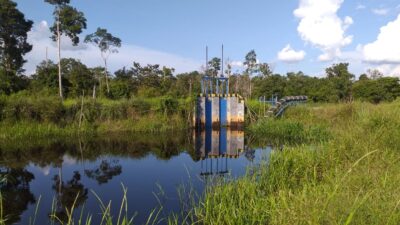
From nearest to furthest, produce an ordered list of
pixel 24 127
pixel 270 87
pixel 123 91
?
pixel 24 127 < pixel 123 91 < pixel 270 87

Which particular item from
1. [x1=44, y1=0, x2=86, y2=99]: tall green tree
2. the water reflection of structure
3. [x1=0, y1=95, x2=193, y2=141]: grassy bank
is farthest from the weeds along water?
[x1=44, y1=0, x2=86, y2=99]: tall green tree

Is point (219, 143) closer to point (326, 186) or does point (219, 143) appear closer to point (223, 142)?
point (223, 142)

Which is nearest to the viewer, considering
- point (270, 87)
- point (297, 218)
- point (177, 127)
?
point (297, 218)

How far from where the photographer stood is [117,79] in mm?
35500

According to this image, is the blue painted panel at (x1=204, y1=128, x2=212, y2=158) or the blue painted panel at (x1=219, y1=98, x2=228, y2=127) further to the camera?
the blue painted panel at (x1=219, y1=98, x2=228, y2=127)

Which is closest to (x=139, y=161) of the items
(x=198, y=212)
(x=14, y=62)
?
(x=198, y=212)

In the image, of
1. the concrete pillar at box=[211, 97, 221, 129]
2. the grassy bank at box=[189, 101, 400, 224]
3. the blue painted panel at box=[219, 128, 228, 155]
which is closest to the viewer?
the grassy bank at box=[189, 101, 400, 224]

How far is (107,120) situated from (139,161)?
7221 millimetres

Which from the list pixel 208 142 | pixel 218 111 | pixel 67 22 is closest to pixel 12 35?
pixel 67 22

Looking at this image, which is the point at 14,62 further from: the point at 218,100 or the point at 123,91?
the point at 218,100

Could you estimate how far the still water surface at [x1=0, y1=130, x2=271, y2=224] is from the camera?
6.77 m

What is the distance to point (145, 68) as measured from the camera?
122ft

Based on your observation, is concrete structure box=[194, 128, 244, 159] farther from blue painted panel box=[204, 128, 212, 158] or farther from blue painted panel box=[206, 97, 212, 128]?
blue painted panel box=[206, 97, 212, 128]

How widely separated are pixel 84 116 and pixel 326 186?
48.2 feet
